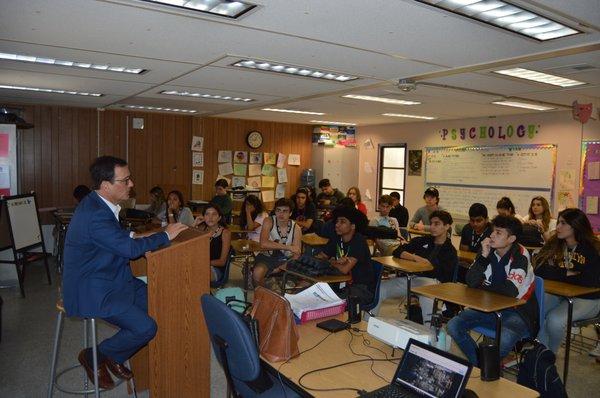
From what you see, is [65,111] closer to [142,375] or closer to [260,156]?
[260,156]

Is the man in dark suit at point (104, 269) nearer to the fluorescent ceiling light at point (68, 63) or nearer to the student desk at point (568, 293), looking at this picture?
the fluorescent ceiling light at point (68, 63)

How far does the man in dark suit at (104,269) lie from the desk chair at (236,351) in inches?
28.3

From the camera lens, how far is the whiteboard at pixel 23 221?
5902 mm

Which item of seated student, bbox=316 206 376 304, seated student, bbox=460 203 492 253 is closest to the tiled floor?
seated student, bbox=460 203 492 253

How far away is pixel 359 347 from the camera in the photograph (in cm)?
247

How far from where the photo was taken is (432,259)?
4.68m

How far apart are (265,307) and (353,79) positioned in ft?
9.71

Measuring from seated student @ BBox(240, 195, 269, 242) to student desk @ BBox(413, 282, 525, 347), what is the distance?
2.99 metres

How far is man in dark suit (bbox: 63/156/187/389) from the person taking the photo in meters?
2.77

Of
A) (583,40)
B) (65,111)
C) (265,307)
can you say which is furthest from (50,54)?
(65,111)

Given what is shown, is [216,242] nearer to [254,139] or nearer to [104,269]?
[104,269]

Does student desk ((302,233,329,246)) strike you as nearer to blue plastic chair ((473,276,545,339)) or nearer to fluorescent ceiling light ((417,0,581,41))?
blue plastic chair ((473,276,545,339))

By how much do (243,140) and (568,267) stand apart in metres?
7.30

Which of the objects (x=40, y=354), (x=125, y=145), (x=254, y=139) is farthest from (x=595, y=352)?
(x=125, y=145)
